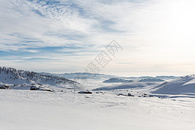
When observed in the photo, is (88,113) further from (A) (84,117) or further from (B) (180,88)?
(B) (180,88)

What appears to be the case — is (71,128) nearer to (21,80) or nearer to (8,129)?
(8,129)

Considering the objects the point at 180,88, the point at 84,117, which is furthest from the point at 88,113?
the point at 180,88

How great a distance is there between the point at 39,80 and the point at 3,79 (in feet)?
87.1

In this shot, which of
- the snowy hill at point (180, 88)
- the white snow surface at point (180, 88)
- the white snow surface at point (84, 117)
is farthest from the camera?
the snowy hill at point (180, 88)

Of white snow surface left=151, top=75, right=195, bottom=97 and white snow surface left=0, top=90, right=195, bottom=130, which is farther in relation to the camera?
white snow surface left=151, top=75, right=195, bottom=97

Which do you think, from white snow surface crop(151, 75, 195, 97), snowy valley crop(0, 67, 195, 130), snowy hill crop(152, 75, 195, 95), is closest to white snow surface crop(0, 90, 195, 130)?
snowy valley crop(0, 67, 195, 130)

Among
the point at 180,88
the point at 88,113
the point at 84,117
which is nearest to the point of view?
the point at 84,117

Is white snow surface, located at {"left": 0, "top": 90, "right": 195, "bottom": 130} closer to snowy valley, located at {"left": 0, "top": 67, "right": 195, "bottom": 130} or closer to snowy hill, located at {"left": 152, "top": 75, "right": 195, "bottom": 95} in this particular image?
snowy valley, located at {"left": 0, "top": 67, "right": 195, "bottom": 130}

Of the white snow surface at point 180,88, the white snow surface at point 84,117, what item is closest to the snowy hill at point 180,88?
the white snow surface at point 180,88

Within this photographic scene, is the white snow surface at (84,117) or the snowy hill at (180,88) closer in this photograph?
the white snow surface at (84,117)

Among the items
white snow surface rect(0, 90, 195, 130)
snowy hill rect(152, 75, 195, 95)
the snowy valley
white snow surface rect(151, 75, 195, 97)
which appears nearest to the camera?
white snow surface rect(0, 90, 195, 130)

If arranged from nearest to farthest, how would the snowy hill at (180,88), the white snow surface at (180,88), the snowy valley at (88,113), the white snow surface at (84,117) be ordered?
the white snow surface at (84,117)
the snowy valley at (88,113)
the white snow surface at (180,88)
the snowy hill at (180,88)

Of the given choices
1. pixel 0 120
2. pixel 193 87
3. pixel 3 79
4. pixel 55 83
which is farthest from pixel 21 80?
pixel 0 120

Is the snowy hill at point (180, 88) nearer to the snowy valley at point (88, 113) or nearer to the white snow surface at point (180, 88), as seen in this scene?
the white snow surface at point (180, 88)
